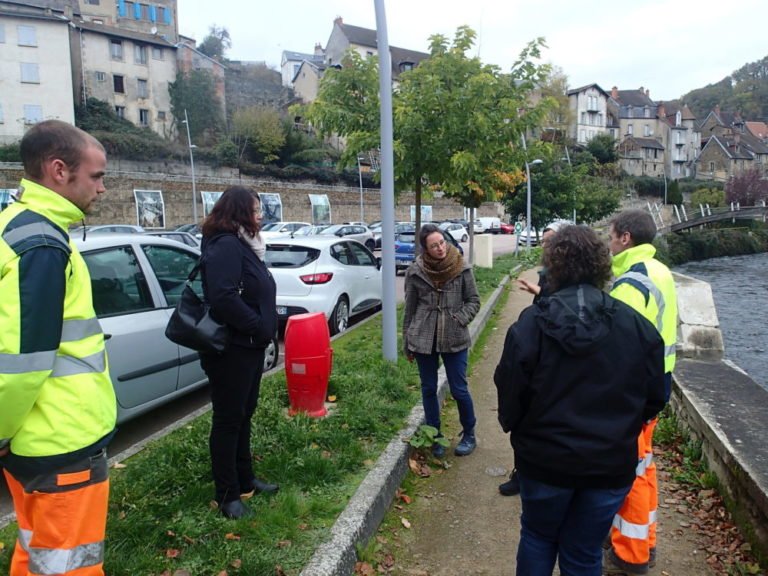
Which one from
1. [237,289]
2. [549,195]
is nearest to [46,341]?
[237,289]

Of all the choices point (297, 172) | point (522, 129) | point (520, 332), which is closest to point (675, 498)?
point (520, 332)

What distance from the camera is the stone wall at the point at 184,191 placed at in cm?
3844

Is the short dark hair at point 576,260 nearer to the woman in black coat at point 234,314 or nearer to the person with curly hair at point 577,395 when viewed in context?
the person with curly hair at point 577,395

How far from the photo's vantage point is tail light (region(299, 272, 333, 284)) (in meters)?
8.87

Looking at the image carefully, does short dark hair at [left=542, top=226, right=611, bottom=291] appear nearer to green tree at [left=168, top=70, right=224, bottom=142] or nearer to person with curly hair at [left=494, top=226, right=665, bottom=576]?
person with curly hair at [left=494, top=226, right=665, bottom=576]

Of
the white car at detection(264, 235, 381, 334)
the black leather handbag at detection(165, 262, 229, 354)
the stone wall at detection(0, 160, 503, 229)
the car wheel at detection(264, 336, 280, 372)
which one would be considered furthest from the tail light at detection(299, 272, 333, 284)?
the stone wall at detection(0, 160, 503, 229)

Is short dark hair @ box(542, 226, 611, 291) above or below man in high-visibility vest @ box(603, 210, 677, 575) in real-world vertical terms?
above

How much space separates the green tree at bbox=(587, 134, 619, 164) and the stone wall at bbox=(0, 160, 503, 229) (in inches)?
1070

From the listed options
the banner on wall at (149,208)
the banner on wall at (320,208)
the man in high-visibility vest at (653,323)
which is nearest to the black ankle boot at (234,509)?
the man in high-visibility vest at (653,323)

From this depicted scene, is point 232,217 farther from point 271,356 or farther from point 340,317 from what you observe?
point 340,317

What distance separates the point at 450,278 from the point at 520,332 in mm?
2198

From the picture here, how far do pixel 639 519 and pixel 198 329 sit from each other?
8.52 feet

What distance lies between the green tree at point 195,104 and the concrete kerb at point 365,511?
185 ft

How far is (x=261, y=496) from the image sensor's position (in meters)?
3.45
